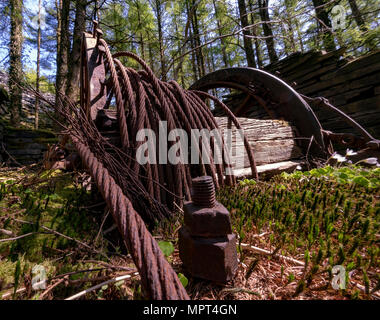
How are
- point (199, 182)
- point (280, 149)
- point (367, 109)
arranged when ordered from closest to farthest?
point (199, 182) < point (280, 149) < point (367, 109)

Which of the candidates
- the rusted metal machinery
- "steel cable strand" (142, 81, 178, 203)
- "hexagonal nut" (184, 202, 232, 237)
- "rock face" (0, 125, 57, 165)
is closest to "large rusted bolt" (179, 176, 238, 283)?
"hexagonal nut" (184, 202, 232, 237)

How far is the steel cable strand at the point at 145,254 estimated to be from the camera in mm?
500

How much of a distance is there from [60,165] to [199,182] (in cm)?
147

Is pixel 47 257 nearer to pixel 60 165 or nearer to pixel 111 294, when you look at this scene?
pixel 111 294

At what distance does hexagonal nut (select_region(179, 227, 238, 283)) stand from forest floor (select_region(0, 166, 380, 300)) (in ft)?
0.19

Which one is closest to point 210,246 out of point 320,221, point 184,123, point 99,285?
point 99,285

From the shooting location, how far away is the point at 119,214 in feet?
2.02

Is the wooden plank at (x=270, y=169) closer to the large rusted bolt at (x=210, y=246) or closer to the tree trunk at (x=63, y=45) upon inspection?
the large rusted bolt at (x=210, y=246)

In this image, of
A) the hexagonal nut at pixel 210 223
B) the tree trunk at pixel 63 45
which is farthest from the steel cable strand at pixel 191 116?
the tree trunk at pixel 63 45

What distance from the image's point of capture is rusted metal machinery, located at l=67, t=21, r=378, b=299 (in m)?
0.57

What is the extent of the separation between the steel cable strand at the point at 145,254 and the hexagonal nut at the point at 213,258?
0.89 ft

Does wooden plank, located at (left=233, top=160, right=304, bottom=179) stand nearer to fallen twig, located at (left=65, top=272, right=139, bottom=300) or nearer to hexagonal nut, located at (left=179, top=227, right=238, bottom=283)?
hexagonal nut, located at (left=179, top=227, right=238, bottom=283)

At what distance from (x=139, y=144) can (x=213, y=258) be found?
1.02 m
